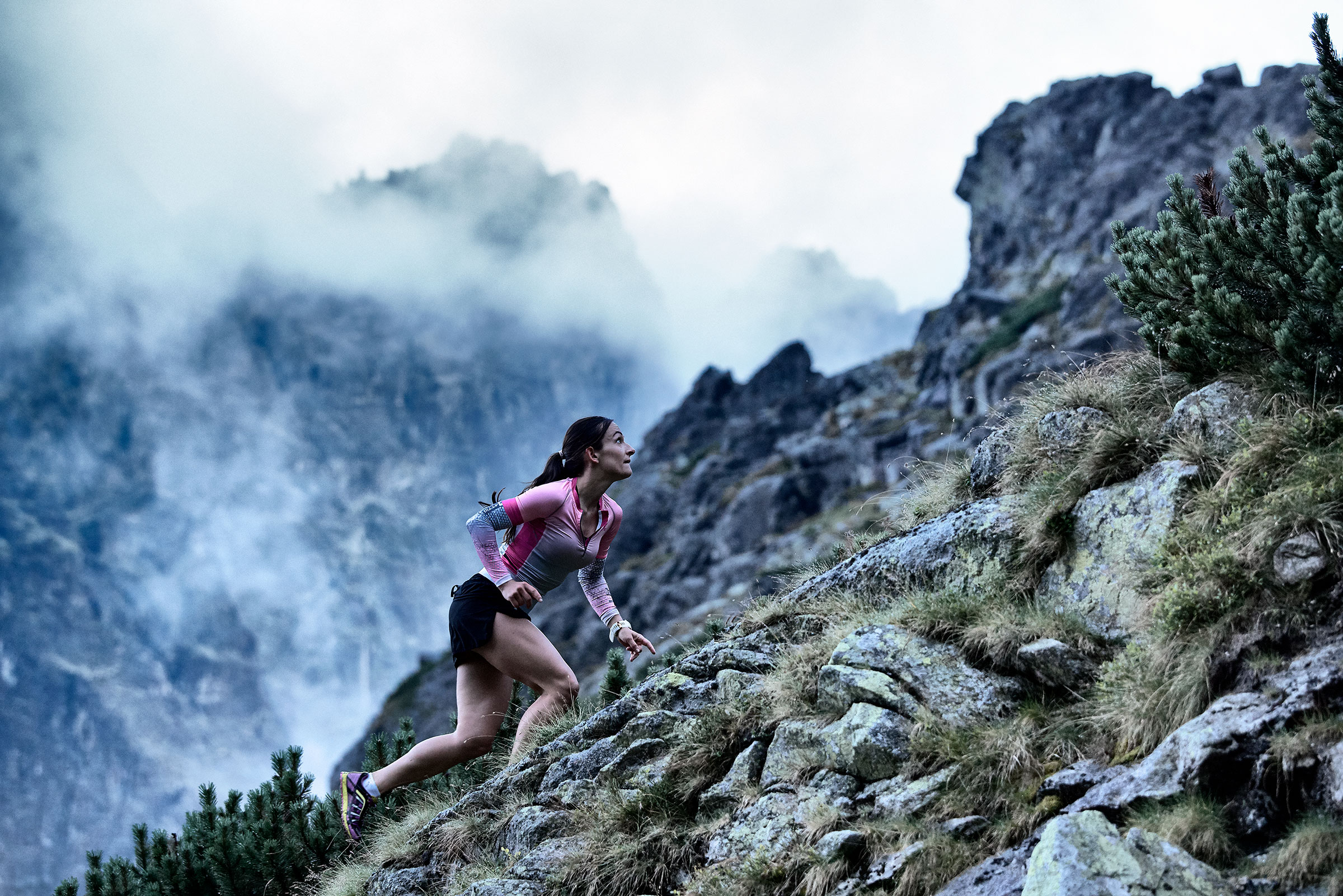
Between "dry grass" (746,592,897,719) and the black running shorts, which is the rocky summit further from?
the black running shorts

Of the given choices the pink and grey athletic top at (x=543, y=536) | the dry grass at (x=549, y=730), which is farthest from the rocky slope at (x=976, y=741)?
the pink and grey athletic top at (x=543, y=536)

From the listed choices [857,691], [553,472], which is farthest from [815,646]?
[553,472]

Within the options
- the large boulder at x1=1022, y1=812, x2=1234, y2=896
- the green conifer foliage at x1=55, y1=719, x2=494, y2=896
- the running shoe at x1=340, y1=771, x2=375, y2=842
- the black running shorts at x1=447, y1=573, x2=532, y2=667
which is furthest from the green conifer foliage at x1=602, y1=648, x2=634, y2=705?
the large boulder at x1=1022, y1=812, x2=1234, y2=896

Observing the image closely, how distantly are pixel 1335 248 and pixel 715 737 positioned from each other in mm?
4303

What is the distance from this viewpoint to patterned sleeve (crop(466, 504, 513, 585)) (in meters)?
6.98

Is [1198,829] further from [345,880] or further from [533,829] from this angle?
[345,880]

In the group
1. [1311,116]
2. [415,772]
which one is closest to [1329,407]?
[1311,116]

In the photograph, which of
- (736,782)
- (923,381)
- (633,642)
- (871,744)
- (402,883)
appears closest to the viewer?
(871,744)

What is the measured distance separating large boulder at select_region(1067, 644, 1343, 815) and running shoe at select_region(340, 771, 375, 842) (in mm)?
5696

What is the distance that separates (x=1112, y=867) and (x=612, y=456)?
185 inches

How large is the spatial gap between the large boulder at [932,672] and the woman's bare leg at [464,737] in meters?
2.63

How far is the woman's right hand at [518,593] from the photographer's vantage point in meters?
7.02

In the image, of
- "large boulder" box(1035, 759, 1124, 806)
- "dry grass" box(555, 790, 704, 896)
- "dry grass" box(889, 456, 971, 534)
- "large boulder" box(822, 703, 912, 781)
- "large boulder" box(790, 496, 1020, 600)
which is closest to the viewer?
"large boulder" box(1035, 759, 1124, 806)

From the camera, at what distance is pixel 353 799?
7863mm
